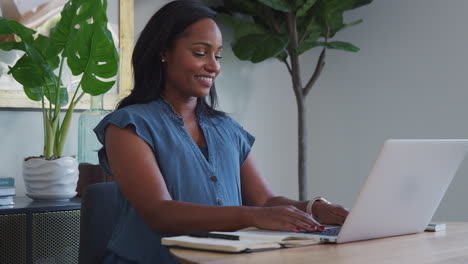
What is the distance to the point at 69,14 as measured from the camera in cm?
263

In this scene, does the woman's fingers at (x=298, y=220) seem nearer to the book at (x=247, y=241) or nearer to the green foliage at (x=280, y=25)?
the book at (x=247, y=241)

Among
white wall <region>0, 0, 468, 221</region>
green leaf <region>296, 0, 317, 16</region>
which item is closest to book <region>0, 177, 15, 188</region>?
white wall <region>0, 0, 468, 221</region>

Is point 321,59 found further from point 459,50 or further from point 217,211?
point 217,211

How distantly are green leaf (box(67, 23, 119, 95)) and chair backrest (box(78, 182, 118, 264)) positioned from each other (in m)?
0.86

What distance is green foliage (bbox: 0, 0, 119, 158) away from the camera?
2.59 m

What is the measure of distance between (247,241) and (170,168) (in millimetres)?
569

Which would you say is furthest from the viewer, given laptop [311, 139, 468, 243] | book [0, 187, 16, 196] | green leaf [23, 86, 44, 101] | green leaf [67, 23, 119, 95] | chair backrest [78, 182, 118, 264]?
green leaf [23, 86, 44, 101]

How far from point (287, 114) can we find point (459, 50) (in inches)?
43.6

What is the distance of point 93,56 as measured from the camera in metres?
2.64

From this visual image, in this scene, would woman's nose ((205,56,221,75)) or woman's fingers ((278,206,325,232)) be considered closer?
woman's fingers ((278,206,325,232))

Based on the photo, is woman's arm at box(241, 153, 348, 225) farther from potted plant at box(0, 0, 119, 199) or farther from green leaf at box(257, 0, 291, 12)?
green leaf at box(257, 0, 291, 12)

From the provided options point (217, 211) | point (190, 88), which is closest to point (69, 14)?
point (190, 88)

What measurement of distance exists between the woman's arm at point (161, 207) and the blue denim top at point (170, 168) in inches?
2.0

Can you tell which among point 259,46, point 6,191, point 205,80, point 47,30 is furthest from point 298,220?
point 259,46
